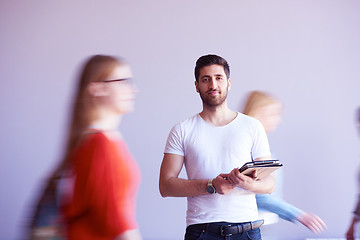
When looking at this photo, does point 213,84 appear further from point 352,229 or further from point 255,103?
point 352,229

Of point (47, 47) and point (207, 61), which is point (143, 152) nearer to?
point (47, 47)

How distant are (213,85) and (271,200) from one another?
28.2 inches

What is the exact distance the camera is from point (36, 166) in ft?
13.7

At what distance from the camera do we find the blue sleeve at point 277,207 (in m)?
2.19

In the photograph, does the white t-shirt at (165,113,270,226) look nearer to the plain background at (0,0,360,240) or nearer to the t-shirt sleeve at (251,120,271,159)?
the t-shirt sleeve at (251,120,271,159)

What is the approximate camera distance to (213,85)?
2.15 meters

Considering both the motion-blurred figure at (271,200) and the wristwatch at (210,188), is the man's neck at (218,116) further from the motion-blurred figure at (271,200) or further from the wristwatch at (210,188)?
the motion-blurred figure at (271,200)

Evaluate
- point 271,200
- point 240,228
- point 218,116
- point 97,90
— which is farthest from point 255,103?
point 97,90

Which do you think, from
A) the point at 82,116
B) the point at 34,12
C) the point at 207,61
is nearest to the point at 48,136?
the point at 34,12

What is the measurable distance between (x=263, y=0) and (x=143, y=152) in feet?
6.79

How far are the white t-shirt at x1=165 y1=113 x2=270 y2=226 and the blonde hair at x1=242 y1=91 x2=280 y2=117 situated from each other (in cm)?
47

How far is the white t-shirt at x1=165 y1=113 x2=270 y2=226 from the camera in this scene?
6.37 feet

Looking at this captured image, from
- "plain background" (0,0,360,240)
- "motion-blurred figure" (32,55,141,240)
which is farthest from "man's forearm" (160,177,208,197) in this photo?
"plain background" (0,0,360,240)

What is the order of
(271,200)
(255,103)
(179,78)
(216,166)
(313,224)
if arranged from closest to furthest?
(216,166), (313,224), (271,200), (255,103), (179,78)
